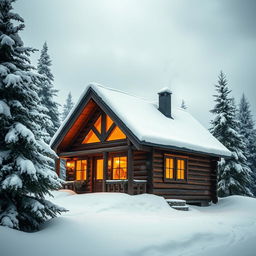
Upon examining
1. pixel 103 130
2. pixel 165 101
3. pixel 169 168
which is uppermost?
pixel 165 101

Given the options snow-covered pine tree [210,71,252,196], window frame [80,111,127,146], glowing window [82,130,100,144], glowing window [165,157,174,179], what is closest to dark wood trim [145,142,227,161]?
glowing window [165,157,174,179]

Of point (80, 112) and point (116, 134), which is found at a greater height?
point (80, 112)

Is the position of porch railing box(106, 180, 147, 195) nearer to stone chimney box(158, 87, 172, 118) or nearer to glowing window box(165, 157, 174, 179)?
glowing window box(165, 157, 174, 179)

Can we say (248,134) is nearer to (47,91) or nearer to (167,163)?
(167,163)

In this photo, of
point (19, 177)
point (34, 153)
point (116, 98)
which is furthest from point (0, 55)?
point (116, 98)

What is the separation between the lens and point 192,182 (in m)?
20.4

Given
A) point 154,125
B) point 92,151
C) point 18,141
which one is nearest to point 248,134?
point 154,125

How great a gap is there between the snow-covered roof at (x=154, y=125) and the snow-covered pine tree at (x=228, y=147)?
569cm

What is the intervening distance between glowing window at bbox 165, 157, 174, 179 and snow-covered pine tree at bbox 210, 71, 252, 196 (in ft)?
35.8

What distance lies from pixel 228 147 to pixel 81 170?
14.1 metres

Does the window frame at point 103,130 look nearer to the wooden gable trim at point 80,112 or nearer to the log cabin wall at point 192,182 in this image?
the wooden gable trim at point 80,112

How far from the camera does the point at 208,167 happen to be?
2217 cm

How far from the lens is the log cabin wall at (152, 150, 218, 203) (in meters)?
17.8

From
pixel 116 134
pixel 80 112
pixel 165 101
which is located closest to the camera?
pixel 116 134
